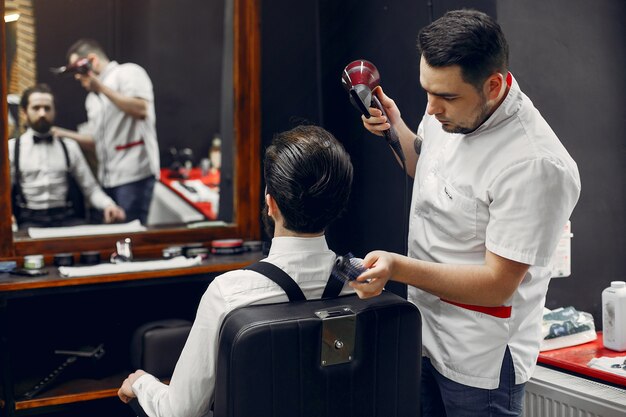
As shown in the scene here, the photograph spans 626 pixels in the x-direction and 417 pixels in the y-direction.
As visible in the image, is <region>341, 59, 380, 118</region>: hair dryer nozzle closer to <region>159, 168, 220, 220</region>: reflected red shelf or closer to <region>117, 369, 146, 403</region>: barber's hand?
<region>117, 369, 146, 403</region>: barber's hand

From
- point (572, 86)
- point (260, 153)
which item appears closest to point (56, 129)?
point (260, 153)

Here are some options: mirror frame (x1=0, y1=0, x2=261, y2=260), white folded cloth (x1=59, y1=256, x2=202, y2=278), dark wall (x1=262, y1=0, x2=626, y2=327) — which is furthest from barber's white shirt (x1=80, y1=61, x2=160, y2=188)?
dark wall (x1=262, y1=0, x2=626, y2=327)

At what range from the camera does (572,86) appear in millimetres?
2424

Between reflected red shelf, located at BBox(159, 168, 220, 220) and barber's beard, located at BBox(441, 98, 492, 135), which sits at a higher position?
barber's beard, located at BBox(441, 98, 492, 135)

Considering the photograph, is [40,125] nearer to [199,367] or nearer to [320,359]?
[199,367]

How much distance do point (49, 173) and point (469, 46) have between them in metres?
1.91

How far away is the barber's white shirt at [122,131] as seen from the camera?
284cm

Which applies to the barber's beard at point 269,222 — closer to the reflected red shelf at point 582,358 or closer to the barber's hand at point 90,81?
the reflected red shelf at point 582,358

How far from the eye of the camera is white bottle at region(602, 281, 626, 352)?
2.23m

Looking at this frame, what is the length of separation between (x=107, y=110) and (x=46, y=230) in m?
0.56

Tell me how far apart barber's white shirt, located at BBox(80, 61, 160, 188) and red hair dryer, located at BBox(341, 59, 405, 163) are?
1.24 metres

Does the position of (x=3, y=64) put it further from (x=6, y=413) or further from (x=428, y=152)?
(x=428, y=152)

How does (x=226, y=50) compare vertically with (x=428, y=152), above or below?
above

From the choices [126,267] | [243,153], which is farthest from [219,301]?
[243,153]
